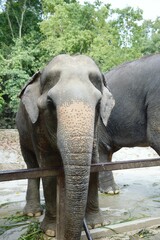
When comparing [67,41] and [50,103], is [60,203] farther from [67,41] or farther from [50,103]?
[67,41]

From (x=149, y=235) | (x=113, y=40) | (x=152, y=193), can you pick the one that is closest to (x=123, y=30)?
(x=113, y=40)

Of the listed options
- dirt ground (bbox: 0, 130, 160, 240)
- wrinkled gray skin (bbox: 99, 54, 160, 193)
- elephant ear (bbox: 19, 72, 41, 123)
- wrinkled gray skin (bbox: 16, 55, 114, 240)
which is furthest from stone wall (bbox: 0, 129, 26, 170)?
elephant ear (bbox: 19, 72, 41, 123)

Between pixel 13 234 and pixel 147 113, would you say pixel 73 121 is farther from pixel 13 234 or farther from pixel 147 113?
pixel 147 113

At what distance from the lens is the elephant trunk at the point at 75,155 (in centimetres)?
221

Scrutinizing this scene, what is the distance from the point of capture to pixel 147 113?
13.8ft

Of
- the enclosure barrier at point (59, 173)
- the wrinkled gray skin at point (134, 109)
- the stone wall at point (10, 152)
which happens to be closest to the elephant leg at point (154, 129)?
the wrinkled gray skin at point (134, 109)

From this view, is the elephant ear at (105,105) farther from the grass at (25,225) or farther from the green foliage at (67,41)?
the green foliage at (67,41)

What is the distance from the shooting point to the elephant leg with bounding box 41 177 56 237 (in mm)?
3064

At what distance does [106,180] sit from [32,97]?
7.35 ft

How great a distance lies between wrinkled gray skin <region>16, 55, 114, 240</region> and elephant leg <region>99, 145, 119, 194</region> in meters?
1.38

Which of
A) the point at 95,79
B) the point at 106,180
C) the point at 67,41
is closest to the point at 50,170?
the point at 95,79

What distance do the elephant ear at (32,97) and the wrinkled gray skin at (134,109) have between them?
1.60 meters

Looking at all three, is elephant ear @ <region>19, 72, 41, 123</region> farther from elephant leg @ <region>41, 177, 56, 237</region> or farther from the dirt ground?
the dirt ground

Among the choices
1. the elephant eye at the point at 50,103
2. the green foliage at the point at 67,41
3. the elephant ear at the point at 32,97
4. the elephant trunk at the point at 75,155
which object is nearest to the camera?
the elephant trunk at the point at 75,155
